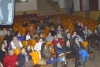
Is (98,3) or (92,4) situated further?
(92,4)

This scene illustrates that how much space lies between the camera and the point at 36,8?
2027 centimetres

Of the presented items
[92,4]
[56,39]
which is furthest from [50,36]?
[92,4]

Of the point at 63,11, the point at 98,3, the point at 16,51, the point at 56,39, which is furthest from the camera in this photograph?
the point at 63,11

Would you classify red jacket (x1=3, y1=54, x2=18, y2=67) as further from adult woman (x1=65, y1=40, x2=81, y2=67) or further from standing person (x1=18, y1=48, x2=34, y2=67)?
adult woman (x1=65, y1=40, x2=81, y2=67)

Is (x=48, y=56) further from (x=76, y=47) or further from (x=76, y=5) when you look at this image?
(x=76, y=5)

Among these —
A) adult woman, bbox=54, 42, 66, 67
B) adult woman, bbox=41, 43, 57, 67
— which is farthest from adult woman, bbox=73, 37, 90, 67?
adult woman, bbox=41, 43, 57, 67

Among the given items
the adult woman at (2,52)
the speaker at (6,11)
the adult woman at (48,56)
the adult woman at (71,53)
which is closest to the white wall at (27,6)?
the adult woman at (71,53)

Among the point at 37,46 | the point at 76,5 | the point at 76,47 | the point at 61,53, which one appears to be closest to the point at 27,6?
the point at 76,5

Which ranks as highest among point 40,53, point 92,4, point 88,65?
point 92,4

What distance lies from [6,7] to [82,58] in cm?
459

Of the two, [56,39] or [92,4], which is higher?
[92,4]

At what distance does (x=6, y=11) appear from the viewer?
2.37 meters

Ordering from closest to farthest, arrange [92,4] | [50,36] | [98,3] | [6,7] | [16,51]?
1. [6,7]
2. [16,51]
3. [50,36]
4. [98,3]
5. [92,4]

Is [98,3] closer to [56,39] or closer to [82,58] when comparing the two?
[56,39]
